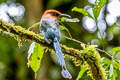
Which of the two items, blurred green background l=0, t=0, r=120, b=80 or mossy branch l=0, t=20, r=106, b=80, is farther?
blurred green background l=0, t=0, r=120, b=80

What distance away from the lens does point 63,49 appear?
1398 mm

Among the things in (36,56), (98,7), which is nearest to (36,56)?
(36,56)

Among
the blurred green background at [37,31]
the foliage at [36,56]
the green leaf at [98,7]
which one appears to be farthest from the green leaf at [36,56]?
the blurred green background at [37,31]

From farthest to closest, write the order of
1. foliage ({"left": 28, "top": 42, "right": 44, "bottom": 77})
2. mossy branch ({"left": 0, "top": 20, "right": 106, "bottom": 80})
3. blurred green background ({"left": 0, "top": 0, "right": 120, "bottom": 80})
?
blurred green background ({"left": 0, "top": 0, "right": 120, "bottom": 80}) < foliage ({"left": 28, "top": 42, "right": 44, "bottom": 77}) < mossy branch ({"left": 0, "top": 20, "right": 106, "bottom": 80})

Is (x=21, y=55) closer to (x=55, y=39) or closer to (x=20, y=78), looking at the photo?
(x=20, y=78)

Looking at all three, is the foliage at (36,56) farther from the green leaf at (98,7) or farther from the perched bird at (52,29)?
the green leaf at (98,7)

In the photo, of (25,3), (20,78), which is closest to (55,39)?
(20,78)

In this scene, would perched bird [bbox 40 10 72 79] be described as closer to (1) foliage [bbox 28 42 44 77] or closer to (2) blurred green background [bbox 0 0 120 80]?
(1) foliage [bbox 28 42 44 77]

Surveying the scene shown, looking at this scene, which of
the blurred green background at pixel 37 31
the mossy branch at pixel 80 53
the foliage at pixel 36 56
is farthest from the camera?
the blurred green background at pixel 37 31

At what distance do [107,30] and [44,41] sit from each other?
2.52 m

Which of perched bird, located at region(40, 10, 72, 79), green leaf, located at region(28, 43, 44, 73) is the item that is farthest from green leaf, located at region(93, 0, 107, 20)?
green leaf, located at region(28, 43, 44, 73)

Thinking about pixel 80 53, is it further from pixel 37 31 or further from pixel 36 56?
pixel 37 31

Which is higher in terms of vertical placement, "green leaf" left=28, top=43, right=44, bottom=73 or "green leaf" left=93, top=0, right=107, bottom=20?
"green leaf" left=93, top=0, right=107, bottom=20

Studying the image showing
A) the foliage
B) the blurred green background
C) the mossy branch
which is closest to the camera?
the mossy branch
